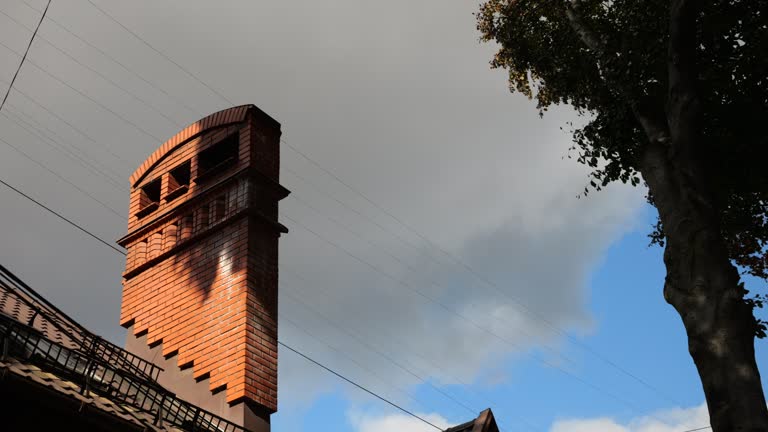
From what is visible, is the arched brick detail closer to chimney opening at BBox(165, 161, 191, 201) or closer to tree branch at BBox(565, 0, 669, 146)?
chimney opening at BBox(165, 161, 191, 201)

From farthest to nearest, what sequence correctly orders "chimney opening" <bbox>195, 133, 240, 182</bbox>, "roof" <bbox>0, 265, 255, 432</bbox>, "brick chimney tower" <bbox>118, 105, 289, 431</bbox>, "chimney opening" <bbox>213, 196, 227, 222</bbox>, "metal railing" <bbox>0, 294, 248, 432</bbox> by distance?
1. "chimney opening" <bbox>195, 133, 240, 182</bbox>
2. "chimney opening" <bbox>213, 196, 227, 222</bbox>
3. "brick chimney tower" <bbox>118, 105, 289, 431</bbox>
4. "metal railing" <bbox>0, 294, 248, 432</bbox>
5. "roof" <bbox>0, 265, 255, 432</bbox>

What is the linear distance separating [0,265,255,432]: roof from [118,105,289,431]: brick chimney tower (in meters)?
0.90

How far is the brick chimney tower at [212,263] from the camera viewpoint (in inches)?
447

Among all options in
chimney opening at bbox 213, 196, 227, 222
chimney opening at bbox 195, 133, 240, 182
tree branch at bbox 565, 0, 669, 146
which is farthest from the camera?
chimney opening at bbox 195, 133, 240, 182

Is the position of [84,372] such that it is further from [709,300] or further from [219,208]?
[709,300]

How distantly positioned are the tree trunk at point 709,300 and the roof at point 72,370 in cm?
540

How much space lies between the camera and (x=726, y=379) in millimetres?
7824

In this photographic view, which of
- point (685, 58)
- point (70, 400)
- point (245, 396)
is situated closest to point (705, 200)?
point (685, 58)

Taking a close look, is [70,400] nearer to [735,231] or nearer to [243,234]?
[243,234]

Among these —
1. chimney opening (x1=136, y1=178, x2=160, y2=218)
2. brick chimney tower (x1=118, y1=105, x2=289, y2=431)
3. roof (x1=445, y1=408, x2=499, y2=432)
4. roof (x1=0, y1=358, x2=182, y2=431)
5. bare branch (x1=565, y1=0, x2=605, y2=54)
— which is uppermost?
bare branch (x1=565, y1=0, x2=605, y2=54)

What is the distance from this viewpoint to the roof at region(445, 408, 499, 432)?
1131cm

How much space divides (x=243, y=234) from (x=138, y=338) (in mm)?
2382

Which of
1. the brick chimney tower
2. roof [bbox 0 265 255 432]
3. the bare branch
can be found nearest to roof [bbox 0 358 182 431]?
roof [bbox 0 265 255 432]

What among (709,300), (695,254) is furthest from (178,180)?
(709,300)
